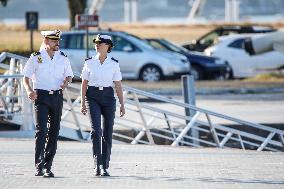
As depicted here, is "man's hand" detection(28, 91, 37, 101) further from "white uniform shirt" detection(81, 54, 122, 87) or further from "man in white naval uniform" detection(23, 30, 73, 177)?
"white uniform shirt" detection(81, 54, 122, 87)

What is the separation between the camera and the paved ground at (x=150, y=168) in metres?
12.9

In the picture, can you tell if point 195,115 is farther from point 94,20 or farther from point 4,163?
point 94,20

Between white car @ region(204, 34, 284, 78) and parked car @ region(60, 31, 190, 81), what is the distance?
11.4ft

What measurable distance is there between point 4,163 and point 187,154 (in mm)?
2932

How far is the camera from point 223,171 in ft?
47.2

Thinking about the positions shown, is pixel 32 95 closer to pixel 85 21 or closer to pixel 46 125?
pixel 46 125

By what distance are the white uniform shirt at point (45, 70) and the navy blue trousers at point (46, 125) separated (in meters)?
0.10

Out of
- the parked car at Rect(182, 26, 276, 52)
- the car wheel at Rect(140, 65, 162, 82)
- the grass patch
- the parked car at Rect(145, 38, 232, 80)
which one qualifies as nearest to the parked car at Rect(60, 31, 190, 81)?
the car wheel at Rect(140, 65, 162, 82)

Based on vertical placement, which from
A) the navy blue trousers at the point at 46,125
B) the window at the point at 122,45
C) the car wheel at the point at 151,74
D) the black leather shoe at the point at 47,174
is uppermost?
the navy blue trousers at the point at 46,125

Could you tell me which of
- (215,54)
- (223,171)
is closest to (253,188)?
(223,171)

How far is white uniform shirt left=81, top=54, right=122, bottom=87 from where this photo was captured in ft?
44.3

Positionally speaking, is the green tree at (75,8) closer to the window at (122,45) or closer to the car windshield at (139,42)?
the car windshield at (139,42)

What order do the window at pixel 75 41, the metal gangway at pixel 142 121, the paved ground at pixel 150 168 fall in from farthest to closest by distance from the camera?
the window at pixel 75 41
the metal gangway at pixel 142 121
the paved ground at pixel 150 168

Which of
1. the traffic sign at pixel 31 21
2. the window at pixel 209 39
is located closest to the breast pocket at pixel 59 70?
the traffic sign at pixel 31 21
